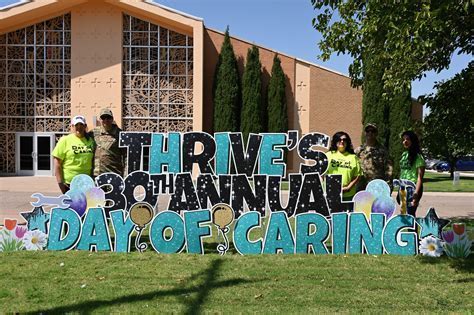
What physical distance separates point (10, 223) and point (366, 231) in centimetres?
484

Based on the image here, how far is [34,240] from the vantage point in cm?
662

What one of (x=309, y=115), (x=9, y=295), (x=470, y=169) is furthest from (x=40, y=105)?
(x=470, y=169)

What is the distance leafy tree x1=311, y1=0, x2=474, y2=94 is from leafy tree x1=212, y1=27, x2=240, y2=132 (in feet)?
49.1

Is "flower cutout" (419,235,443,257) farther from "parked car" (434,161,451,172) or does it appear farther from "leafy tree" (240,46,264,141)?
"parked car" (434,161,451,172)

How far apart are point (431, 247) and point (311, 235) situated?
5.27 ft

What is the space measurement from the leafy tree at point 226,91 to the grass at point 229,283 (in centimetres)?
1625

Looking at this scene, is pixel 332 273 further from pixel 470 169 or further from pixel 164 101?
pixel 470 169

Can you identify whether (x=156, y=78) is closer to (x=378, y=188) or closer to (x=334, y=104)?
(x=334, y=104)

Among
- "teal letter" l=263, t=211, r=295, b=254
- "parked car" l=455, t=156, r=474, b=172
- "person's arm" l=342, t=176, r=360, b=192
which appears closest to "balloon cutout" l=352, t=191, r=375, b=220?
"person's arm" l=342, t=176, r=360, b=192

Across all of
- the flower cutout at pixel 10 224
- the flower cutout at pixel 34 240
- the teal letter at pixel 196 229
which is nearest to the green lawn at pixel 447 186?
the teal letter at pixel 196 229

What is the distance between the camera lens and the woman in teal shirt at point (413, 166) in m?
6.58

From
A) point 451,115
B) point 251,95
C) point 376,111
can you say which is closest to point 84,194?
point 451,115

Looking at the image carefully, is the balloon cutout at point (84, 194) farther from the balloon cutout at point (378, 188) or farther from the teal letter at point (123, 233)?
the balloon cutout at point (378, 188)

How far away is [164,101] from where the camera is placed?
2389 cm
